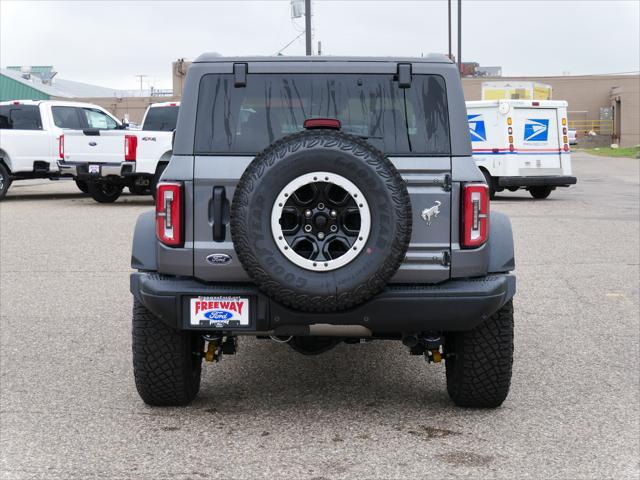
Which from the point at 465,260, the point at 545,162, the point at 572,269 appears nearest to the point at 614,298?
the point at 572,269

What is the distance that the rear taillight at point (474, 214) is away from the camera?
507 centimetres

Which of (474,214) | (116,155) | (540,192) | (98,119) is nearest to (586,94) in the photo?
(540,192)

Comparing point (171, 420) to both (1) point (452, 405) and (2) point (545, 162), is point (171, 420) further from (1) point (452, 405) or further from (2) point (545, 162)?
(2) point (545, 162)

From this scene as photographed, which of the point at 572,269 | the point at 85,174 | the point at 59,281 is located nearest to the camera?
the point at 59,281

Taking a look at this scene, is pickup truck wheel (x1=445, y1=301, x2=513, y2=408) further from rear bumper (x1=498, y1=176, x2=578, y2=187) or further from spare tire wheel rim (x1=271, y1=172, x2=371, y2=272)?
rear bumper (x1=498, y1=176, x2=578, y2=187)

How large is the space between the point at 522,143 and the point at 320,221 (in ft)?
56.4

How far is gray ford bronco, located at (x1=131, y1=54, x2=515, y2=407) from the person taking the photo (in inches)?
187

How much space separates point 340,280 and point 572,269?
6908 millimetres

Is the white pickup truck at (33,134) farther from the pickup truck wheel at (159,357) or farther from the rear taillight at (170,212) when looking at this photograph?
the rear taillight at (170,212)

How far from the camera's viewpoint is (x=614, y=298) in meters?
9.27

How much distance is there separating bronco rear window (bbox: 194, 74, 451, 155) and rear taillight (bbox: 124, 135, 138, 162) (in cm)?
1453

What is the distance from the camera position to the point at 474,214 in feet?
16.7

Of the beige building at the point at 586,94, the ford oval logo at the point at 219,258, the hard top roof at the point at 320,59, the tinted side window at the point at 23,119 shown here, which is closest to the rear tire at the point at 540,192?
the tinted side window at the point at 23,119

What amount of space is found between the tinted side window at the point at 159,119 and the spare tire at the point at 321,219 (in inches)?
654
